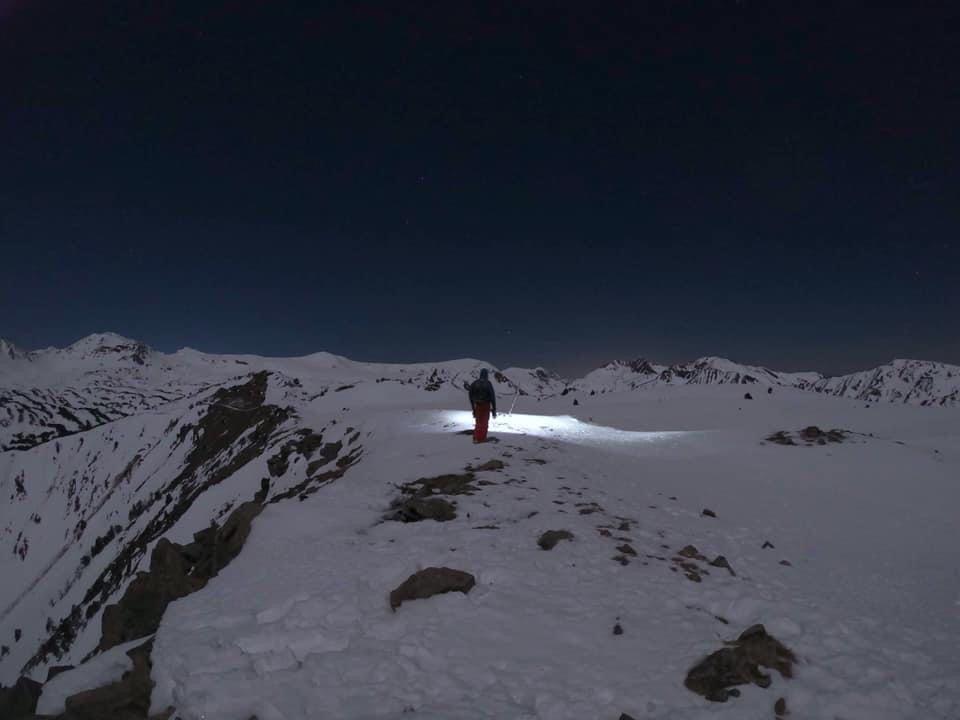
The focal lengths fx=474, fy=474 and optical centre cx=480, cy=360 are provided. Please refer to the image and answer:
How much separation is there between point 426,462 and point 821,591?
11555 mm

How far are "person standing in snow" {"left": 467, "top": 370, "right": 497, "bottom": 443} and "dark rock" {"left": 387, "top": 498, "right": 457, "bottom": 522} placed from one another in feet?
27.1

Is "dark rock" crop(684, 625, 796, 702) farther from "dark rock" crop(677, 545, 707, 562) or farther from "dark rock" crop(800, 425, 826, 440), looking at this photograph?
"dark rock" crop(800, 425, 826, 440)

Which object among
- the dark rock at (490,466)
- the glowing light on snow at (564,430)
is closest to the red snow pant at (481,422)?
the glowing light on snow at (564,430)

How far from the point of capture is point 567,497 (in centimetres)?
1252

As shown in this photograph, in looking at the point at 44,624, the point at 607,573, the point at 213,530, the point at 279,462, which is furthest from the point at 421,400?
the point at 44,624

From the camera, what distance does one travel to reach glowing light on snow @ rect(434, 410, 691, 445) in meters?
24.0

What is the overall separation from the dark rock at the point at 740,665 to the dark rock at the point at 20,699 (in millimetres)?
7893

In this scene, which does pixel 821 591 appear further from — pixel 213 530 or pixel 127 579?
pixel 127 579

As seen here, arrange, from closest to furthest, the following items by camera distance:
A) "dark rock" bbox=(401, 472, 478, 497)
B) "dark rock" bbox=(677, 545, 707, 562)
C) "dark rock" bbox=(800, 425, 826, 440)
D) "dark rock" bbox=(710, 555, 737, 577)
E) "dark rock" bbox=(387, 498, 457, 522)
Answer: "dark rock" bbox=(710, 555, 737, 577) → "dark rock" bbox=(677, 545, 707, 562) → "dark rock" bbox=(387, 498, 457, 522) → "dark rock" bbox=(401, 472, 478, 497) → "dark rock" bbox=(800, 425, 826, 440)

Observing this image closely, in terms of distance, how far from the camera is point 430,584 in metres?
6.98

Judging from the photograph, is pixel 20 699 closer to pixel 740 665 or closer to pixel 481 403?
pixel 740 665

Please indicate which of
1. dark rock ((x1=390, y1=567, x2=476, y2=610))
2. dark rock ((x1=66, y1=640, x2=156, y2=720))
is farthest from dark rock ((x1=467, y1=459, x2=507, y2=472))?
dark rock ((x1=66, y1=640, x2=156, y2=720))

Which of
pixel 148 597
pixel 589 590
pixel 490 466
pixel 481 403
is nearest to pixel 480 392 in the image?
pixel 481 403

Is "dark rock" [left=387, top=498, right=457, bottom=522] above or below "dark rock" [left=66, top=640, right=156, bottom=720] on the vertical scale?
above
